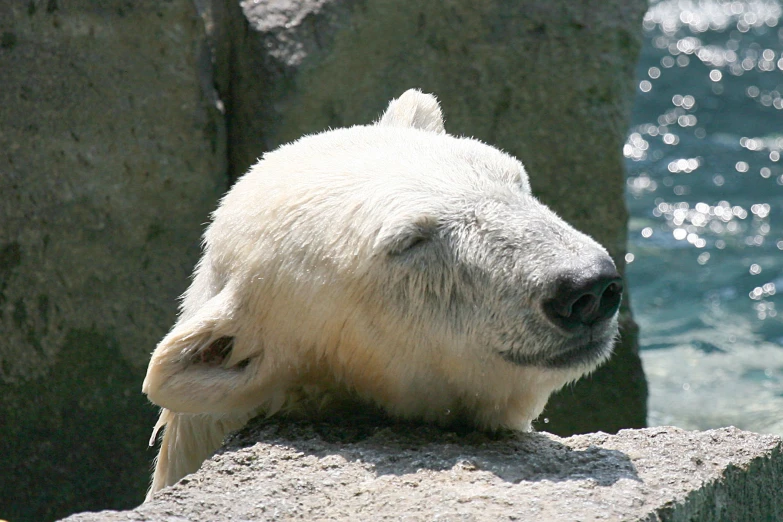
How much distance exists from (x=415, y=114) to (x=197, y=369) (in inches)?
43.2

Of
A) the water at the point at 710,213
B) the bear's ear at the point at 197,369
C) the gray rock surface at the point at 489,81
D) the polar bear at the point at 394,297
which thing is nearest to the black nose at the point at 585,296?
the polar bear at the point at 394,297

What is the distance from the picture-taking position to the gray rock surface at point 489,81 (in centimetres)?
494

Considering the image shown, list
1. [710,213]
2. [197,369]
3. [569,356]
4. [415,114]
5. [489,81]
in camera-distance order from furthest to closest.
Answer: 1. [710,213]
2. [489,81]
3. [415,114]
4. [197,369]
5. [569,356]

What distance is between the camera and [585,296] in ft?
8.07

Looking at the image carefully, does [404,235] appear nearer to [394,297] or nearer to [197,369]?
[394,297]

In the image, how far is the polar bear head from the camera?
99.7 inches

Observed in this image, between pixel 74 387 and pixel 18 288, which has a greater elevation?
pixel 18 288

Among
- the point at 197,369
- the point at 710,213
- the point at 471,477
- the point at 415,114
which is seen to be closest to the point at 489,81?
the point at 415,114

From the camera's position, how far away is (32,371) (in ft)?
15.3

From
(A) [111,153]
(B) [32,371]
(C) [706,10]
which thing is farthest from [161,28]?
(C) [706,10]

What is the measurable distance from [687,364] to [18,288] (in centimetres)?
482

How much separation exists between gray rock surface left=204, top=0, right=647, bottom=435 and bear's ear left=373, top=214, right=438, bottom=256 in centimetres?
240

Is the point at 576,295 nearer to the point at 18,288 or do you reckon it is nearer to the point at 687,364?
the point at 18,288

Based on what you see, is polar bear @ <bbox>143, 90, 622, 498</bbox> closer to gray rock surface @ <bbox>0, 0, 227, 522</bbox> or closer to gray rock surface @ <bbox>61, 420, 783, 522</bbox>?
gray rock surface @ <bbox>61, 420, 783, 522</bbox>
